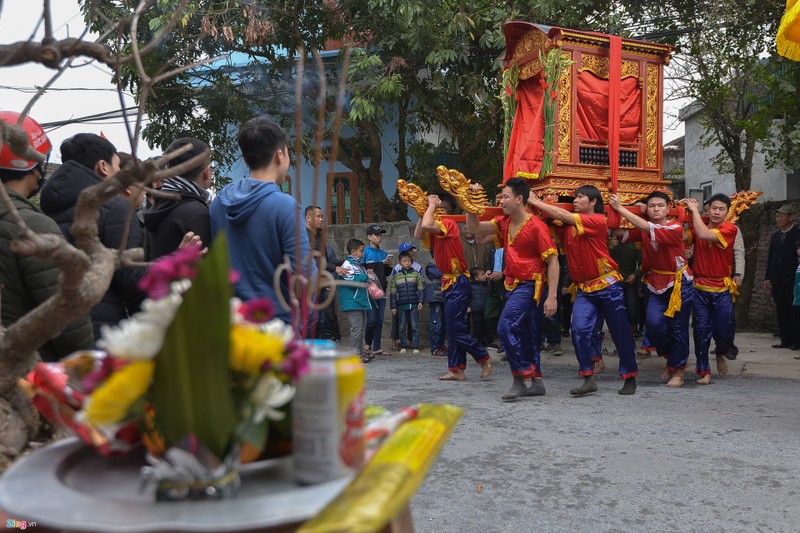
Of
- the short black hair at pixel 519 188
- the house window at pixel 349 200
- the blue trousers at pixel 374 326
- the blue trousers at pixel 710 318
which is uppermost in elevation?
the house window at pixel 349 200

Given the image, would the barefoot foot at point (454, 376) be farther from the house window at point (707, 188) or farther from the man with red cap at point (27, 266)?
the house window at point (707, 188)

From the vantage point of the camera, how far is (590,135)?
7695mm

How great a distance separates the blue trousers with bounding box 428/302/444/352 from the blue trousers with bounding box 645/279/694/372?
3.17 meters

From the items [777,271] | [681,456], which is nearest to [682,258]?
[681,456]

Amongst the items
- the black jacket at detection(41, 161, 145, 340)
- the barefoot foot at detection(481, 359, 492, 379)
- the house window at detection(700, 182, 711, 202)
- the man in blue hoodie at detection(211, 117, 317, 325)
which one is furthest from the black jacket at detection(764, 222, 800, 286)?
the black jacket at detection(41, 161, 145, 340)

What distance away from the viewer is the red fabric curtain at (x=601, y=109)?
7621mm

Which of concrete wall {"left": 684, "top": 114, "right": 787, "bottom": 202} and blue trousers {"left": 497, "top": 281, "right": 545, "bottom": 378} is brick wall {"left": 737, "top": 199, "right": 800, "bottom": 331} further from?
blue trousers {"left": 497, "top": 281, "right": 545, "bottom": 378}

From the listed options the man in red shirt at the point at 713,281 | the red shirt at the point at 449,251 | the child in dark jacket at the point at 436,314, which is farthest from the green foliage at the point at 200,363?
the child in dark jacket at the point at 436,314

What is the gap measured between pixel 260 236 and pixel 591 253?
4.25m

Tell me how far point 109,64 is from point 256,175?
116 cm

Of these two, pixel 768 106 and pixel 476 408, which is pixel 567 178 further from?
pixel 768 106

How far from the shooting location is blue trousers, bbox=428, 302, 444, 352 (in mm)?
9711

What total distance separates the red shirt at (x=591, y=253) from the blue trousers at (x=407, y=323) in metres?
3.67

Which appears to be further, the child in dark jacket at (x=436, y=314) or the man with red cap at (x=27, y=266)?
the child in dark jacket at (x=436, y=314)
